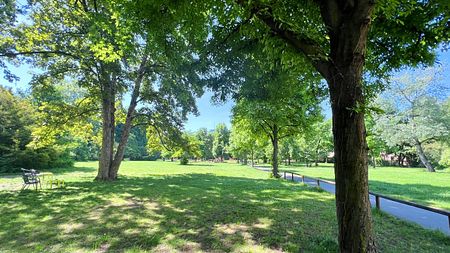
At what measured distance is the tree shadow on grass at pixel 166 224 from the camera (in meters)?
4.07

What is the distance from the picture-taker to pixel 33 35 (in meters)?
10.4

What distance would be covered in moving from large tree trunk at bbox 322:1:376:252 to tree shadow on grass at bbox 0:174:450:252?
1507 mm

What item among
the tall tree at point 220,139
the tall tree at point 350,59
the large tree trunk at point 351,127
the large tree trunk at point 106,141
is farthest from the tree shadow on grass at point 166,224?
the tall tree at point 220,139

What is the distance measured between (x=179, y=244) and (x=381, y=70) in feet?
14.4

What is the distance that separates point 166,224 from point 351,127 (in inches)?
167

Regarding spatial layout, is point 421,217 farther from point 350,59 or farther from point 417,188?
point 417,188

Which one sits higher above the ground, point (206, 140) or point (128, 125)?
point (206, 140)

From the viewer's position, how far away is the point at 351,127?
8.46 ft

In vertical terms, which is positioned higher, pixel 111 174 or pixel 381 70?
pixel 381 70

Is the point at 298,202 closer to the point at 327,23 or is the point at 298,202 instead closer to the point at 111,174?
the point at 327,23

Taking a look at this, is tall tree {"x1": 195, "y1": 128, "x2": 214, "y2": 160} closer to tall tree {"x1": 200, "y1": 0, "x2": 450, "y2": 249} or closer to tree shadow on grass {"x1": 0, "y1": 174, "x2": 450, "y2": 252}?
tree shadow on grass {"x1": 0, "y1": 174, "x2": 450, "y2": 252}

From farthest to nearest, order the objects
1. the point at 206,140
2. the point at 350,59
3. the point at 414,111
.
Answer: the point at 206,140
the point at 414,111
the point at 350,59

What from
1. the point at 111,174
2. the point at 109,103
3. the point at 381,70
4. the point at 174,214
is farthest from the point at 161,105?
the point at 381,70

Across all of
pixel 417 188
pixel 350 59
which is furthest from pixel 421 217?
pixel 417 188
